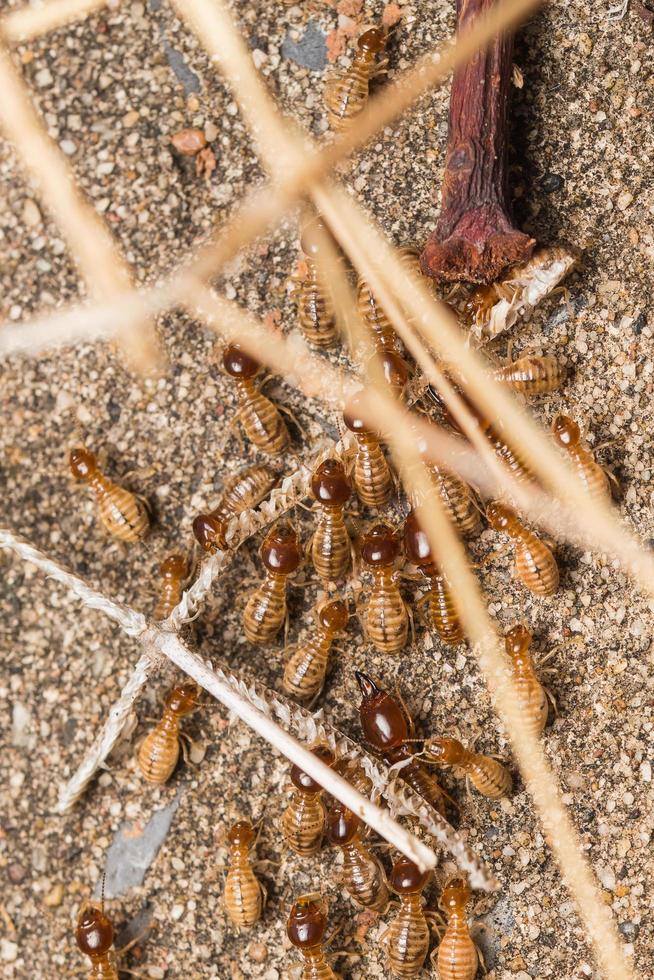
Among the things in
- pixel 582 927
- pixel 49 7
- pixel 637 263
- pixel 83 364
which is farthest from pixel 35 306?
pixel 582 927

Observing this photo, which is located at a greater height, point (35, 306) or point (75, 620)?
point (35, 306)

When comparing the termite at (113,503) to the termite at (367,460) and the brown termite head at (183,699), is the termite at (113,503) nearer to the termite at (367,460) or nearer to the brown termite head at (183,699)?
the brown termite head at (183,699)

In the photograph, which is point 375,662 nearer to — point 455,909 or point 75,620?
point 455,909

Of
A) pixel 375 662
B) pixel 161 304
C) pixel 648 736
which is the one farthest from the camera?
pixel 161 304

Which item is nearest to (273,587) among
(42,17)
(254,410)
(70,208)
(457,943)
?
(254,410)

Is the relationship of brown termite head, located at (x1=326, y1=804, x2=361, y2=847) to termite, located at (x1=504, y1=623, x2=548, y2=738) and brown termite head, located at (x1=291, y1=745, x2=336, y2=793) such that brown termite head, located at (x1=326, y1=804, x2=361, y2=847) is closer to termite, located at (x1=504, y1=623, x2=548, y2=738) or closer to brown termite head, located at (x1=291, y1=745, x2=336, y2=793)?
brown termite head, located at (x1=291, y1=745, x2=336, y2=793)

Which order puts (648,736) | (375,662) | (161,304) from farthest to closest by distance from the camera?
(161,304), (375,662), (648,736)

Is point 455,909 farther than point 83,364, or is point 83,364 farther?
point 83,364

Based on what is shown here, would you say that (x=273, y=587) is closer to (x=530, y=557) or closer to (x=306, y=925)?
(x=530, y=557)

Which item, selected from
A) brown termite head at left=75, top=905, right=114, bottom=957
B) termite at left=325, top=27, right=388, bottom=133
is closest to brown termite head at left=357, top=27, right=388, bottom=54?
termite at left=325, top=27, right=388, bottom=133
